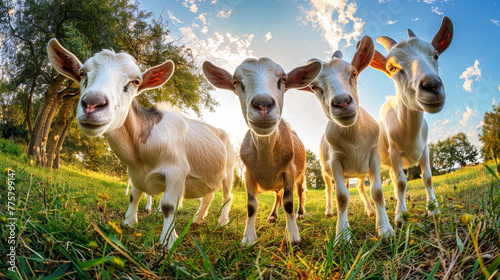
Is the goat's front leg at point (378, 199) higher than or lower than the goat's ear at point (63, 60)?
lower

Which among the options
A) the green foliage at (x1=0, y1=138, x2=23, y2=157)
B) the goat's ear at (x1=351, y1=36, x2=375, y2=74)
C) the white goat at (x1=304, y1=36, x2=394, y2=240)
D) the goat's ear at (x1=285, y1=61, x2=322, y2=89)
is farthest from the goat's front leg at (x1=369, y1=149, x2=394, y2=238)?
the green foliage at (x1=0, y1=138, x2=23, y2=157)

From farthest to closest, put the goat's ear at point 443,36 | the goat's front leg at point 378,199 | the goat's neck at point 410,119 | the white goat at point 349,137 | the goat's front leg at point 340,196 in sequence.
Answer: the goat's neck at point 410,119 → the goat's ear at point 443,36 → the white goat at point 349,137 → the goat's front leg at point 340,196 → the goat's front leg at point 378,199

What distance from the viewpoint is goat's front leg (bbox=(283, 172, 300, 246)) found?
318 centimetres

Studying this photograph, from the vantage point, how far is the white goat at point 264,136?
9.99 ft

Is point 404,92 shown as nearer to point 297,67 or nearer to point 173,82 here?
point 297,67

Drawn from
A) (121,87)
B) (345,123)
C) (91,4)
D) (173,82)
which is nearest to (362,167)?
(345,123)

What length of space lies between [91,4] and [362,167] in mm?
14576

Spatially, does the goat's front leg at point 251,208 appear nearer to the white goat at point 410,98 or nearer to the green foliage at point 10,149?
the white goat at point 410,98

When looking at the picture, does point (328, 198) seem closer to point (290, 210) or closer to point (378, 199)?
point (378, 199)

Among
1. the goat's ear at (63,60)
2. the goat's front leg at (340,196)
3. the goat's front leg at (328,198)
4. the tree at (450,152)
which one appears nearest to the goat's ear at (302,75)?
the goat's front leg at (340,196)

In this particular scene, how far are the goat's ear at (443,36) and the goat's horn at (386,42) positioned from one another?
618 millimetres

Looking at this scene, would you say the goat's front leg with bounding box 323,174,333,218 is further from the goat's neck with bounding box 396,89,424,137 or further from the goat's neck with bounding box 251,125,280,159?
the goat's neck with bounding box 251,125,280,159

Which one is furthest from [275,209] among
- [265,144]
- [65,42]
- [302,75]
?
[65,42]

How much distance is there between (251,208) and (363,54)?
257 centimetres
